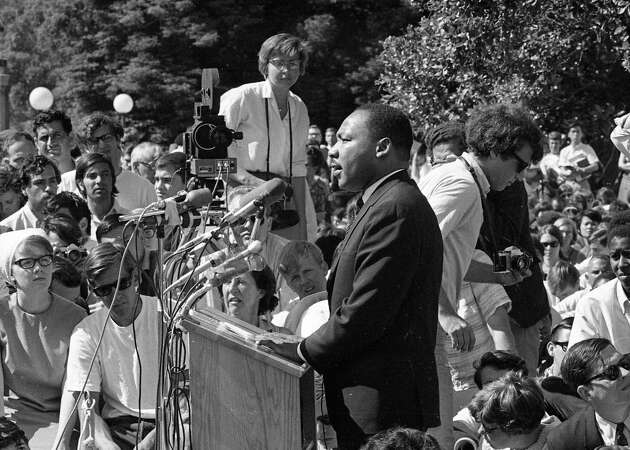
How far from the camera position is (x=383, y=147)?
14.4 ft

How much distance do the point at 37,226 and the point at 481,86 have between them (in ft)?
15.8

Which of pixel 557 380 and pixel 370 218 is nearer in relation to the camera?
pixel 370 218

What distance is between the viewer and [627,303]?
5895 mm

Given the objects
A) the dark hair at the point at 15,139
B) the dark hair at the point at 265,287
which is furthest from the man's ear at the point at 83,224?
the dark hair at the point at 15,139

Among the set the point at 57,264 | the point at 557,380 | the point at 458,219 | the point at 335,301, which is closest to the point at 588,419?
the point at 557,380

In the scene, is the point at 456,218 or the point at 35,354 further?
the point at 35,354

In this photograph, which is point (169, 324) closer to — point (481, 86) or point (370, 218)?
point (370, 218)

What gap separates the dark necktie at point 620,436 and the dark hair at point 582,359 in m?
0.26

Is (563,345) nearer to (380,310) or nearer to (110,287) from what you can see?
(110,287)

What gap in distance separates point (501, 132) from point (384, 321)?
69.7 inches

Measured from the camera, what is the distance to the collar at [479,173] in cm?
560

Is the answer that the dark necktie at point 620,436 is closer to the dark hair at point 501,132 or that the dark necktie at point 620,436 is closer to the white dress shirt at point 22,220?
the dark hair at point 501,132

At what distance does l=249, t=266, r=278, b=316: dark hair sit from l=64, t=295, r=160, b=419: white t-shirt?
79 cm

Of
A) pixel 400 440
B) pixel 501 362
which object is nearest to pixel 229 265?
pixel 400 440
